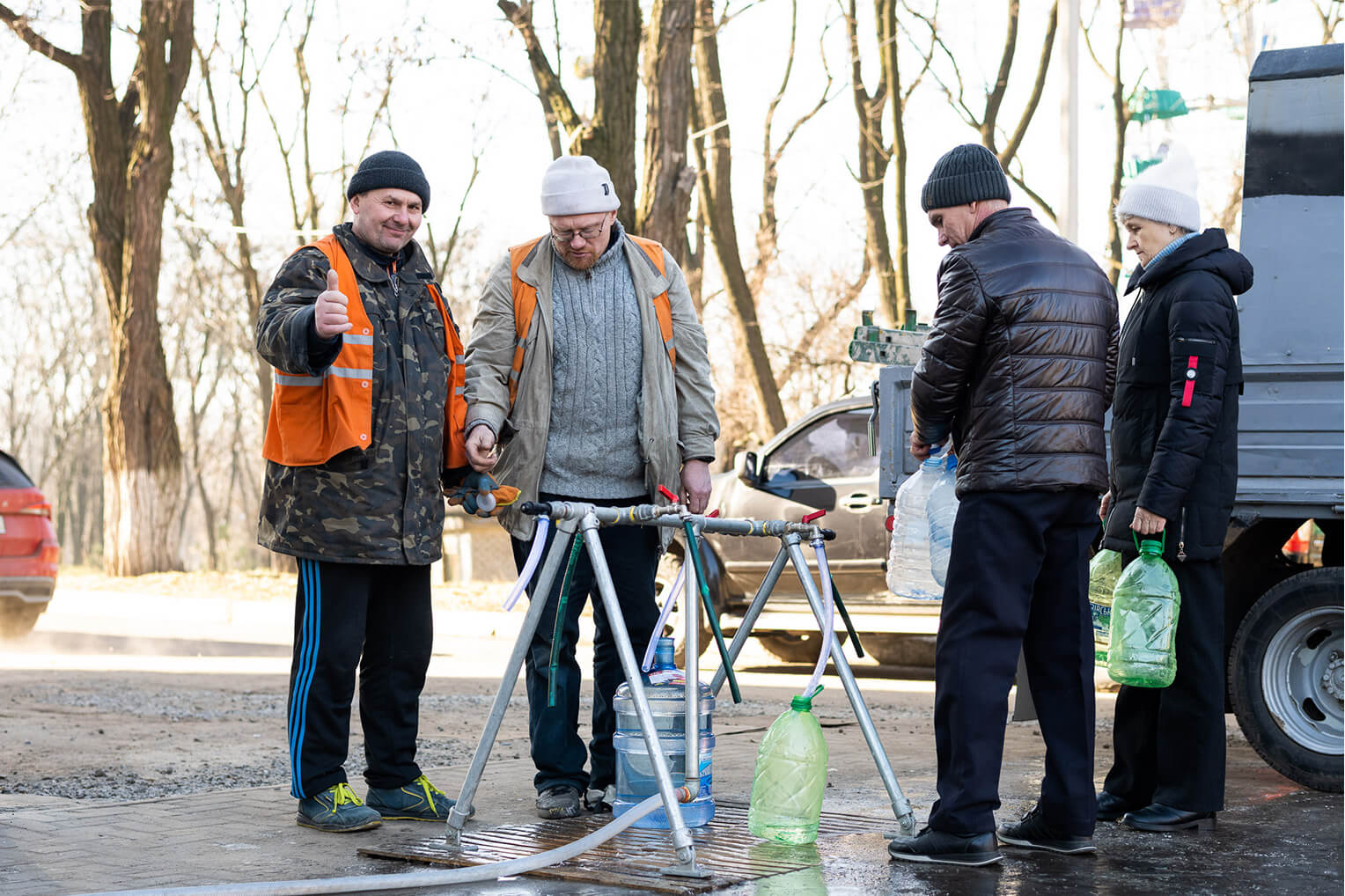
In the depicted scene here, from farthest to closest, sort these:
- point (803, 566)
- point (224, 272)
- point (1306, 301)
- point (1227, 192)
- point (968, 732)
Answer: point (224, 272) < point (1227, 192) < point (1306, 301) < point (803, 566) < point (968, 732)

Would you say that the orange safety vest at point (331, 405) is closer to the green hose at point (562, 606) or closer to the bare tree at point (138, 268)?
the green hose at point (562, 606)

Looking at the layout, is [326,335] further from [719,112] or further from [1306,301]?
[719,112]

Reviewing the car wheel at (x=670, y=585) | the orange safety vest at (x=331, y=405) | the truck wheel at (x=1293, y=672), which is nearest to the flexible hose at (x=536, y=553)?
the orange safety vest at (x=331, y=405)

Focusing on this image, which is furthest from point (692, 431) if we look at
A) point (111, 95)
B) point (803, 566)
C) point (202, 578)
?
point (111, 95)

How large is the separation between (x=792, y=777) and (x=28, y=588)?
10475 millimetres

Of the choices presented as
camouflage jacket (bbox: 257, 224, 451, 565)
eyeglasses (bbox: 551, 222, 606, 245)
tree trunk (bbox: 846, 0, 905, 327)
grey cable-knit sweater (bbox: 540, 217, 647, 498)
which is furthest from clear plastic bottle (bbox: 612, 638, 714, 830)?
tree trunk (bbox: 846, 0, 905, 327)

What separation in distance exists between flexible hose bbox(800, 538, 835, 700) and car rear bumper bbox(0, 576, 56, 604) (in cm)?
1007

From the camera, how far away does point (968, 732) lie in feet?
15.1

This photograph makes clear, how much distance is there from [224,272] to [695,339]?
3515 centimetres

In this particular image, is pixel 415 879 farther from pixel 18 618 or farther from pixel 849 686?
pixel 18 618

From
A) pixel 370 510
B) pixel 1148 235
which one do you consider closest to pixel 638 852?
pixel 370 510

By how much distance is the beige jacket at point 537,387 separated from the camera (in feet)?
17.8

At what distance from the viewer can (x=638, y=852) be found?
465cm

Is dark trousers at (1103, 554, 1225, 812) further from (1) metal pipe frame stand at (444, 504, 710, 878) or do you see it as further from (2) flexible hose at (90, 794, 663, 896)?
(2) flexible hose at (90, 794, 663, 896)
